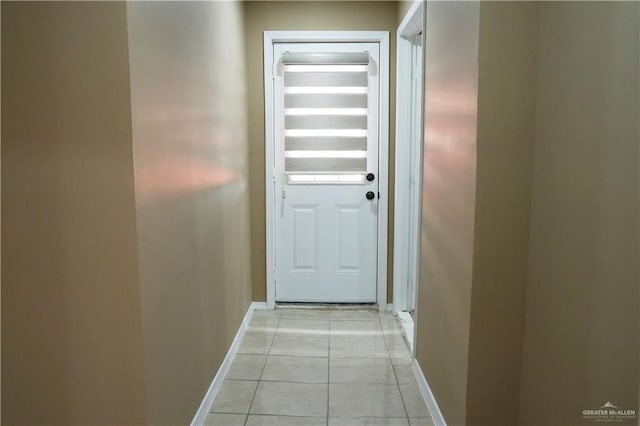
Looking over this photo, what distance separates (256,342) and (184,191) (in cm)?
153

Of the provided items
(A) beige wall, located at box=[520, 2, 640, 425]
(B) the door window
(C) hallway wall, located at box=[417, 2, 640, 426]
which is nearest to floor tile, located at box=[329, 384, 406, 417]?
(C) hallway wall, located at box=[417, 2, 640, 426]

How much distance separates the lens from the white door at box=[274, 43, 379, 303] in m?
3.59

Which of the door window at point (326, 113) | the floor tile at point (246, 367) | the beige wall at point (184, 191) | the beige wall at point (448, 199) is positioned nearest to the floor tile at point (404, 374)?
the beige wall at point (448, 199)

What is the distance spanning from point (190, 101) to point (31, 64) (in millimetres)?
673

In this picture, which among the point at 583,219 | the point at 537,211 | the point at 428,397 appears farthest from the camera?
the point at 428,397

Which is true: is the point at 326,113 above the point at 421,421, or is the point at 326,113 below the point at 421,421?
above

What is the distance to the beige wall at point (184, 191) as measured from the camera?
1.60m

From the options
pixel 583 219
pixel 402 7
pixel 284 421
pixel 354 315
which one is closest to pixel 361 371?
pixel 284 421

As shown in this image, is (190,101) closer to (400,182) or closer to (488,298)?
(488,298)

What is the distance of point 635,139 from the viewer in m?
1.21

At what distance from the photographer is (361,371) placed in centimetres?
275

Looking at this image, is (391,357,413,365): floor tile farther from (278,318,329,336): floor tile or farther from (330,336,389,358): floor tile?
(278,318,329,336): floor tile

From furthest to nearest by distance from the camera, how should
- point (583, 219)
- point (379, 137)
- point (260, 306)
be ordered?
point (260, 306) < point (379, 137) < point (583, 219)

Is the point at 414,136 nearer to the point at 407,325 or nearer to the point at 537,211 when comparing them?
the point at 407,325
